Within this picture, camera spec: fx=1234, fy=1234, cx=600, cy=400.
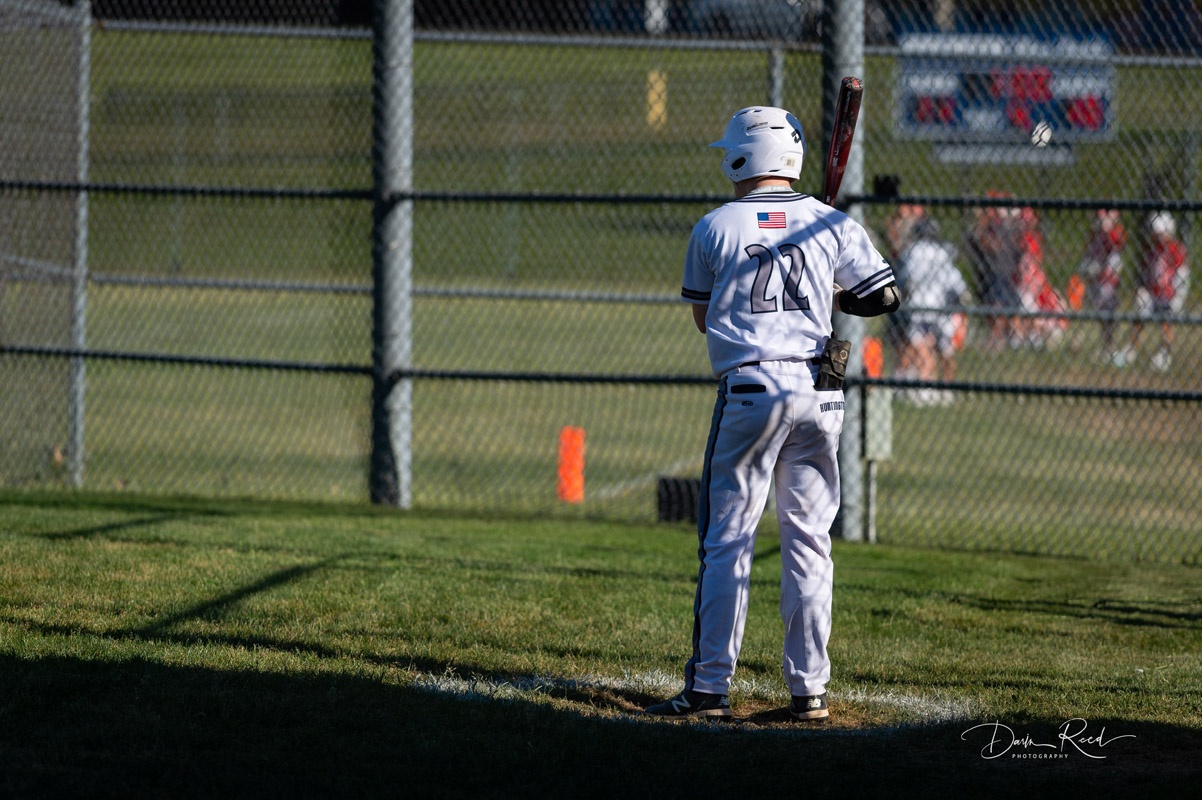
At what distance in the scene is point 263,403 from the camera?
13.4m

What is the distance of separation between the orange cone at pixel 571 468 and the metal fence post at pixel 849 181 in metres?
1.89

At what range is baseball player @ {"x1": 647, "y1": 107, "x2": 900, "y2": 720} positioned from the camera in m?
4.06

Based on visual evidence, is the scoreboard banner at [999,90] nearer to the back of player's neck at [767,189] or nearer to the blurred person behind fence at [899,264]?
the blurred person behind fence at [899,264]

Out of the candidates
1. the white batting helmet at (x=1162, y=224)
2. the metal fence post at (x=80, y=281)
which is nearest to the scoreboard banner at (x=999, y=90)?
the white batting helmet at (x=1162, y=224)

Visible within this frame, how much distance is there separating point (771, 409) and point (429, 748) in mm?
1500

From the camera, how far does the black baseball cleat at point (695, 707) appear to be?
4.11 meters

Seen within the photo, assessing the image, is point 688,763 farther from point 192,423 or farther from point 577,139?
point 192,423

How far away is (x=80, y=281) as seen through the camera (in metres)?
8.60

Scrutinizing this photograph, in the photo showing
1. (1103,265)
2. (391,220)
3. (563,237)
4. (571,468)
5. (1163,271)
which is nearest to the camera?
(391,220)

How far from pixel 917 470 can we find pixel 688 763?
7.66m

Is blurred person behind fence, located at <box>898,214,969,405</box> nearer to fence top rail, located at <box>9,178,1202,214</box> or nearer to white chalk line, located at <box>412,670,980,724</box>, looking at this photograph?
fence top rail, located at <box>9,178,1202,214</box>

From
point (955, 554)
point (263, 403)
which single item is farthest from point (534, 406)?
point (955, 554)

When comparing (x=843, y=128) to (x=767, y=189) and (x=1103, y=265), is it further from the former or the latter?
(x=1103, y=265)

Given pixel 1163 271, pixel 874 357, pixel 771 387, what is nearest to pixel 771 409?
pixel 771 387
